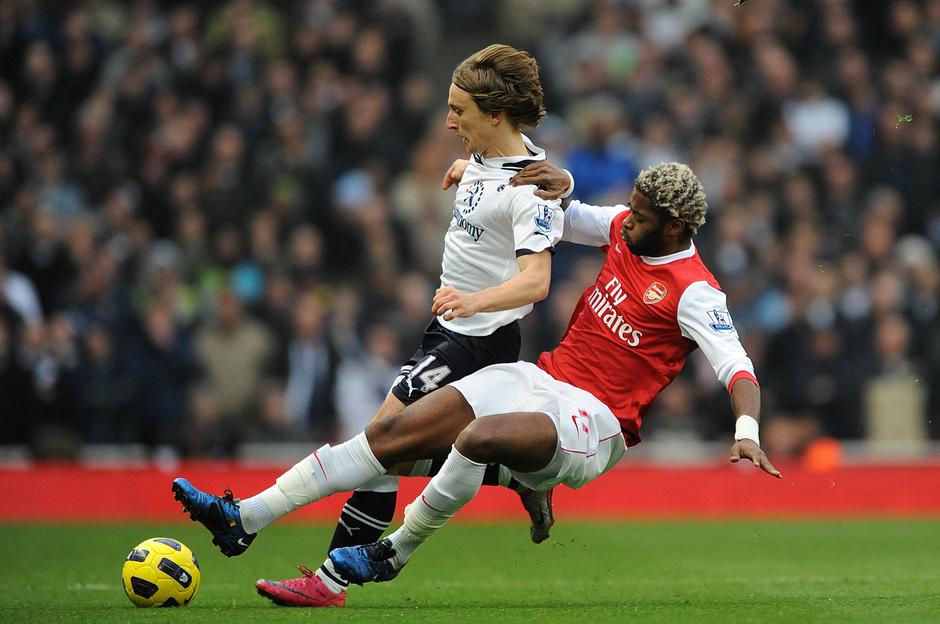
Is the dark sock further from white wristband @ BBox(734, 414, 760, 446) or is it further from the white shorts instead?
white wristband @ BBox(734, 414, 760, 446)

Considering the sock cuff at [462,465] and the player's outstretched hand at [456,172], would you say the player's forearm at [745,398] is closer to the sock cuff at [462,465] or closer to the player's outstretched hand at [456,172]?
the sock cuff at [462,465]

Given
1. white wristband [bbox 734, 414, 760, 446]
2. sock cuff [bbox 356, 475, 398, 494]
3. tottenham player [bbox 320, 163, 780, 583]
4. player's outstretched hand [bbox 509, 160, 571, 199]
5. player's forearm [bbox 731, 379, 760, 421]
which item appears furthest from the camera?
sock cuff [bbox 356, 475, 398, 494]

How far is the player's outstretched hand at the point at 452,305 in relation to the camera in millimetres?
6059

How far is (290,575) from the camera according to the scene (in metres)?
8.50

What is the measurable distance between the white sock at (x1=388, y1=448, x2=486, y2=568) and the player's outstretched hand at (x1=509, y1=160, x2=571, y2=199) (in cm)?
127

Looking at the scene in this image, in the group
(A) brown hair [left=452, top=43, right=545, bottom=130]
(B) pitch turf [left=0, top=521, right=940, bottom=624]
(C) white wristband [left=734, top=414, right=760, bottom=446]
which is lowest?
(B) pitch turf [left=0, top=521, right=940, bottom=624]

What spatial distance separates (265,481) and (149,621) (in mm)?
6565

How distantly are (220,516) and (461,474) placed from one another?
1.06 m

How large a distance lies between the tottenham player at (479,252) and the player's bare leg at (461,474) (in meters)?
0.18

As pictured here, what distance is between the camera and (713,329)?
650cm

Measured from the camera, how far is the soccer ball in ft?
21.5

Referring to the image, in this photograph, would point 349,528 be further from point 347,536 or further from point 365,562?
point 365,562

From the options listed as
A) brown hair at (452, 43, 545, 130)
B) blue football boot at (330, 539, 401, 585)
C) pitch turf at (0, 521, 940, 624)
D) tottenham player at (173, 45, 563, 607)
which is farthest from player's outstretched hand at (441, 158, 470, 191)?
Answer: pitch turf at (0, 521, 940, 624)

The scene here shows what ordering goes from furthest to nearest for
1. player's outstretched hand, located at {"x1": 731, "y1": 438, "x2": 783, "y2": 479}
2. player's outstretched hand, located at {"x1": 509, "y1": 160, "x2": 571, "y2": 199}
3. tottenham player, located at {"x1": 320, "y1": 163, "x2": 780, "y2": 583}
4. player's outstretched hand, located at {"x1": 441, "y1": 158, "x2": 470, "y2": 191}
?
player's outstretched hand, located at {"x1": 441, "y1": 158, "x2": 470, "y2": 191} → player's outstretched hand, located at {"x1": 509, "y1": 160, "x2": 571, "y2": 199} → tottenham player, located at {"x1": 320, "y1": 163, "x2": 780, "y2": 583} → player's outstretched hand, located at {"x1": 731, "y1": 438, "x2": 783, "y2": 479}
